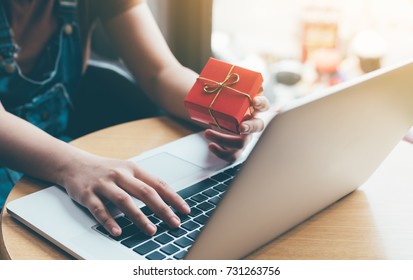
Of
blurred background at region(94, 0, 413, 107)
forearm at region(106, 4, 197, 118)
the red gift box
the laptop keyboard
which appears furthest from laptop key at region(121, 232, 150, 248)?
blurred background at region(94, 0, 413, 107)

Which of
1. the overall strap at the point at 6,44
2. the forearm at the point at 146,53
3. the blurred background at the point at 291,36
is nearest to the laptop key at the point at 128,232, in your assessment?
the forearm at the point at 146,53

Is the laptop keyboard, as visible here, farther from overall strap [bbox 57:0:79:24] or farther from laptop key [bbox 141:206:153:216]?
overall strap [bbox 57:0:79:24]

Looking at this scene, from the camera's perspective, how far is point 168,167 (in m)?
0.82

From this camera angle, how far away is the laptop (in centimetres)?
51

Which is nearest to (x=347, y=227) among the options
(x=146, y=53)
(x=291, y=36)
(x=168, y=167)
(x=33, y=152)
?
(x=168, y=167)

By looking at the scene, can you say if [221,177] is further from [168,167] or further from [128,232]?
[128,232]

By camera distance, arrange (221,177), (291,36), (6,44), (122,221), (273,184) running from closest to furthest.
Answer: (273,184)
(122,221)
(221,177)
(6,44)
(291,36)

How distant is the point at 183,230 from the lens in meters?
0.63

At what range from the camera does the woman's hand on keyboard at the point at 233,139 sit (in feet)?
2.61

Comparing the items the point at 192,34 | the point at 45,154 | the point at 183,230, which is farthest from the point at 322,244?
the point at 192,34

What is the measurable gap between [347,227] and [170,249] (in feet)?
0.82

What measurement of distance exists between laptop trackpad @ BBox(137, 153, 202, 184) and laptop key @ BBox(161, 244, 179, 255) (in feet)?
0.56

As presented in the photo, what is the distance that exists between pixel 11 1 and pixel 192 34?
59 cm
